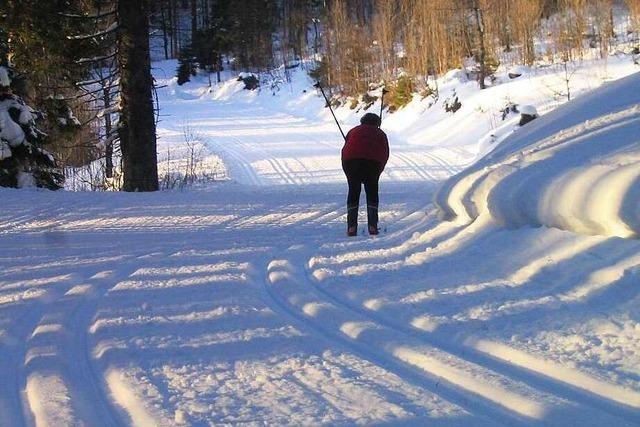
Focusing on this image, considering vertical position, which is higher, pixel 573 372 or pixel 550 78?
pixel 550 78

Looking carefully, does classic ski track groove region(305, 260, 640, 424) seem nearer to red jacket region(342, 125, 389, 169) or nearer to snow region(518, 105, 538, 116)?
red jacket region(342, 125, 389, 169)

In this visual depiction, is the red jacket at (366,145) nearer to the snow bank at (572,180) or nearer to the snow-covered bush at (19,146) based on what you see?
the snow bank at (572,180)

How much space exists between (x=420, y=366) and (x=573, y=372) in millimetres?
778

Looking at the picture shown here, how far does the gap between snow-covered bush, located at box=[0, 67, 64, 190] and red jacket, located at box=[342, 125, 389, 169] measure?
9.38 m

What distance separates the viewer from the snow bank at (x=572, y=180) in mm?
4812

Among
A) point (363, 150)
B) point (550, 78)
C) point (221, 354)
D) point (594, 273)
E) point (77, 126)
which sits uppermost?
point (550, 78)

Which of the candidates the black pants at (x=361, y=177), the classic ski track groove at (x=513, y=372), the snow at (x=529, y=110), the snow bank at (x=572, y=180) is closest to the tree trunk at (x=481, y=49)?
the snow at (x=529, y=110)

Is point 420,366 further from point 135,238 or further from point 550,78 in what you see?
point 550,78

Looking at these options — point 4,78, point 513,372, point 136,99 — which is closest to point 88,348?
point 513,372

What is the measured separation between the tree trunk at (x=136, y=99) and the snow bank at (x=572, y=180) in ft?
23.3

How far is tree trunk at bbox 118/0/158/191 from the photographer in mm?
12305

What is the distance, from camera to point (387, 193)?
38.3 ft

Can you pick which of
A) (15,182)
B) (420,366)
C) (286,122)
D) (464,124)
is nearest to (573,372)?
(420,366)

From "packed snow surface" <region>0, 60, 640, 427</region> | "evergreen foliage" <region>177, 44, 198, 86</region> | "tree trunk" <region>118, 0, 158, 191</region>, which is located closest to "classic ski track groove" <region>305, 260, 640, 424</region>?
"packed snow surface" <region>0, 60, 640, 427</region>
